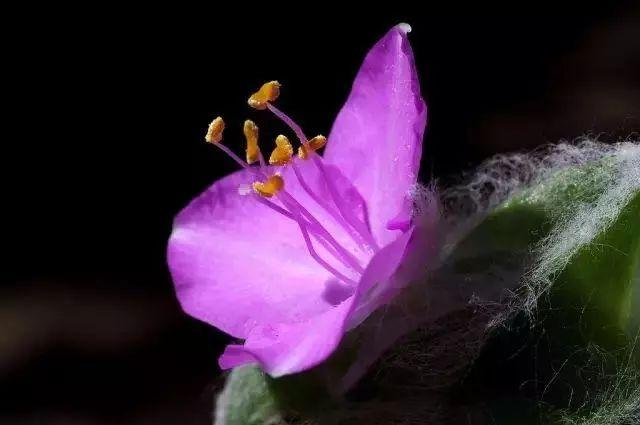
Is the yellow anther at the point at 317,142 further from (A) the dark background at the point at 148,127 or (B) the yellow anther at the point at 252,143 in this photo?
(A) the dark background at the point at 148,127

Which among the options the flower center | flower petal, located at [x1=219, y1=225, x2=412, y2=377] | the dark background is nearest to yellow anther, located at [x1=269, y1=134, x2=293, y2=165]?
the flower center

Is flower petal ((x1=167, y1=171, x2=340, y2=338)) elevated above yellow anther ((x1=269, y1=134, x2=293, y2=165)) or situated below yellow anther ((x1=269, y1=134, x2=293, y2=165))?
below

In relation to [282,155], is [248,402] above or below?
below

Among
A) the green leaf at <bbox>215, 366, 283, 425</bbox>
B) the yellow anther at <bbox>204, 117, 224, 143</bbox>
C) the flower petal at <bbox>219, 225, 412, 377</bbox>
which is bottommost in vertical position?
the green leaf at <bbox>215, 366, 283, 425</bbox>

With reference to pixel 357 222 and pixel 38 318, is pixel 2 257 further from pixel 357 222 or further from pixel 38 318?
pixel 357 222

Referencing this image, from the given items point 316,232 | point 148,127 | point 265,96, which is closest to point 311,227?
point 316,232

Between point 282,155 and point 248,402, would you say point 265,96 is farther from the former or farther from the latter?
point 248,402

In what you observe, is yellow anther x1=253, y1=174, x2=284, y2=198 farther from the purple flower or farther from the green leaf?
the green leaf
